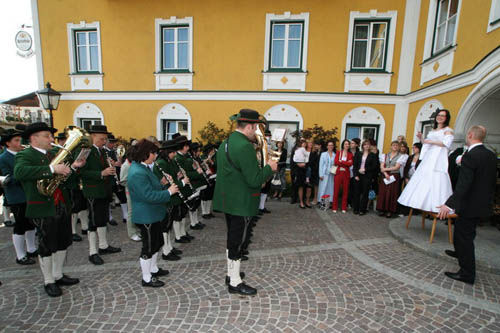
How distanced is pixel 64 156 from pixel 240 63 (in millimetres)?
8180

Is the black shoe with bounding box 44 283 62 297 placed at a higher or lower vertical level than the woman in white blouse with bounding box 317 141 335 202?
lower

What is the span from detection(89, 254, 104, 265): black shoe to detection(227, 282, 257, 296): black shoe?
234cm

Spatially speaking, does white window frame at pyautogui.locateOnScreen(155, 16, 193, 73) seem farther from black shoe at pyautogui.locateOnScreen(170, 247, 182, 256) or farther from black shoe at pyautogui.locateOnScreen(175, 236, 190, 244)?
black shoe at pyautogui.locateOnScreen(170, 247, 182, 256)

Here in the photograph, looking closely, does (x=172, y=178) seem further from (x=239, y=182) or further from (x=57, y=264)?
(x=57, y=264)

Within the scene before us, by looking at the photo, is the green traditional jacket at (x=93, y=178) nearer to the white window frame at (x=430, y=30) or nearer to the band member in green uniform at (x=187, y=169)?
the band member in green uniform at (x=187, y=169)

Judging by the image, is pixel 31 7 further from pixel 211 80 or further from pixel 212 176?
pixel 212 176

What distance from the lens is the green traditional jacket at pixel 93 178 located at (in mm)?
4195

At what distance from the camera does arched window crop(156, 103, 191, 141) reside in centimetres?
1083

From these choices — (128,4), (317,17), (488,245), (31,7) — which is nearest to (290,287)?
(488,245)

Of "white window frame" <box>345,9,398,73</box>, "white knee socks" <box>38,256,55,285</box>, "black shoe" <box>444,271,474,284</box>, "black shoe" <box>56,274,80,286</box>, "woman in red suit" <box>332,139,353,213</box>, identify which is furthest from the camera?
"white window frame" <box>345,9,398,73</box>

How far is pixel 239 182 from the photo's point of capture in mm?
3273

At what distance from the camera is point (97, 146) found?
454 cm

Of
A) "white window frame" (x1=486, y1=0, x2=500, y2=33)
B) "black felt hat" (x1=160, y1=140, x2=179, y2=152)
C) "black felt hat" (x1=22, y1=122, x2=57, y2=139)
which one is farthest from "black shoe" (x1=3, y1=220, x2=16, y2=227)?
"white window frame" (x1=486, y1=0, x2=500, y2=33)

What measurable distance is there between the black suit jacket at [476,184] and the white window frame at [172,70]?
31.1 feet
